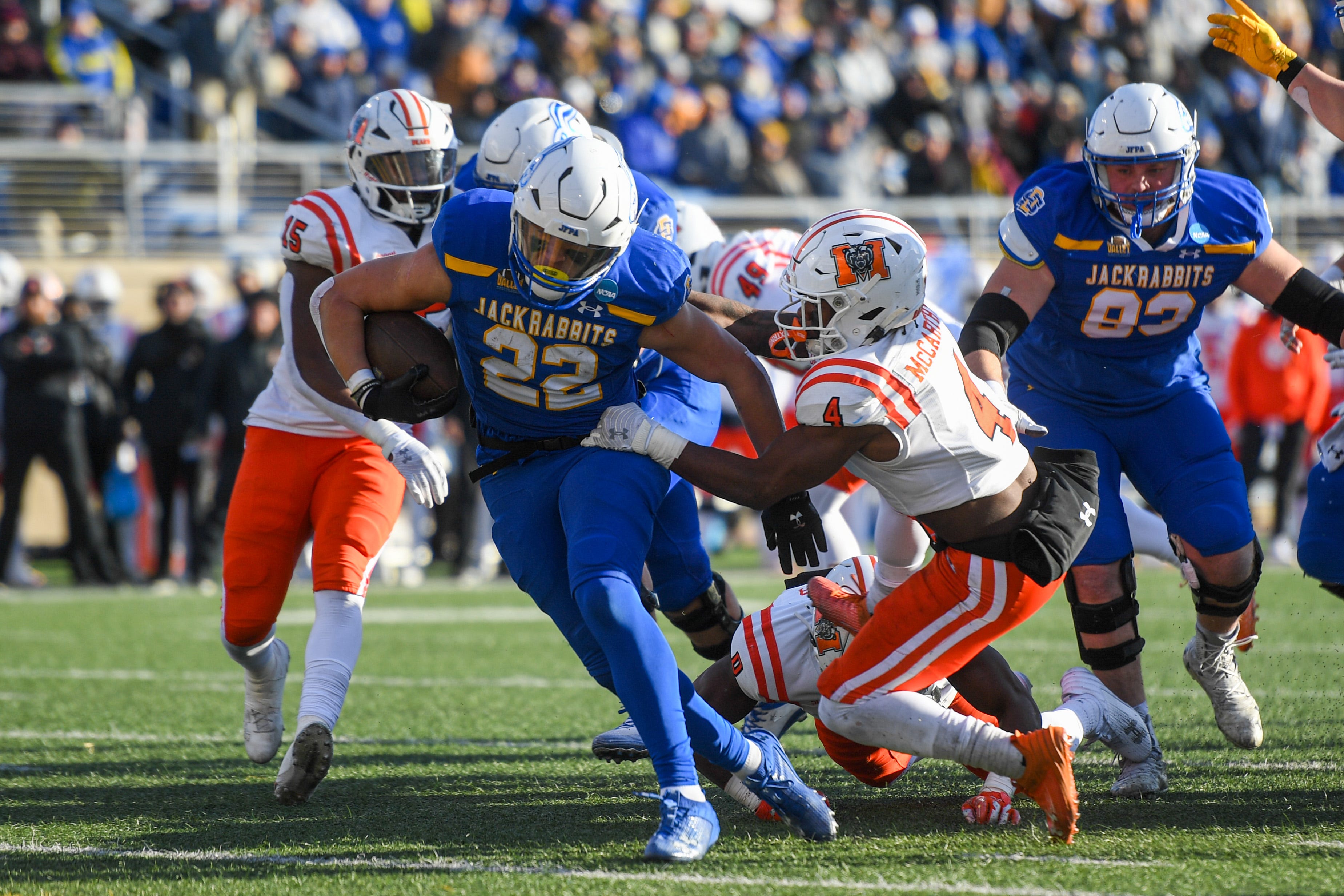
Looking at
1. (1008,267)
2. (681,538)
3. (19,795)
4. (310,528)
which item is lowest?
(19,795)

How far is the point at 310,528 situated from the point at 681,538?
3.95ft

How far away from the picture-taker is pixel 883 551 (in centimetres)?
475

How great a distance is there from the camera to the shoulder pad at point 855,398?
10.9 feet

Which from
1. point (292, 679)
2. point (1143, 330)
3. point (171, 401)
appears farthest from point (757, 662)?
point (171, 401)

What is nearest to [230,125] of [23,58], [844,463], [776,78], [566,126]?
[23,58]

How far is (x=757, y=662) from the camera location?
390 cm

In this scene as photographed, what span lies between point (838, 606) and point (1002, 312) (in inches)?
42.4

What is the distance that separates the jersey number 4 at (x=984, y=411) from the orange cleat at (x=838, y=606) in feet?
1.92

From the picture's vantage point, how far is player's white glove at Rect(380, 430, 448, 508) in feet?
12.6

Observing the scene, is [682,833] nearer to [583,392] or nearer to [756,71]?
[583,392]

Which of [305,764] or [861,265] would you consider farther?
[305,764]

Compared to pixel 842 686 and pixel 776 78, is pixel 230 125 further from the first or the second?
pixel 842 686

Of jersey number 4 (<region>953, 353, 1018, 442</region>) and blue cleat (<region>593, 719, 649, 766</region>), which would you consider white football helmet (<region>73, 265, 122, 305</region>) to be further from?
jersey number 4 (<region>953, 353, 1018, 442</region>)

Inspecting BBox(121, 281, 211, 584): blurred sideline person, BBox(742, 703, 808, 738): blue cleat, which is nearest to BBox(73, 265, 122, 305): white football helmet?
BBox(121, 281, 211, 584): blurred sideline person
